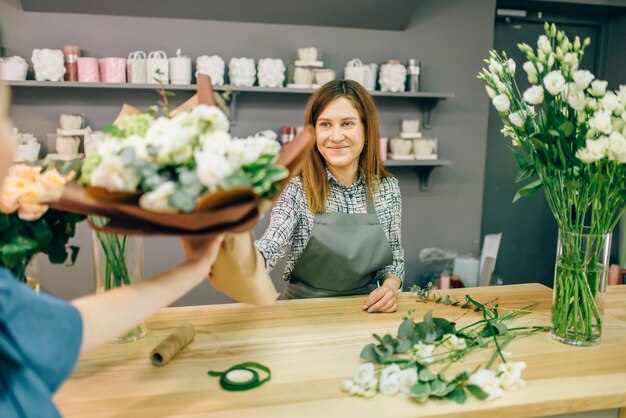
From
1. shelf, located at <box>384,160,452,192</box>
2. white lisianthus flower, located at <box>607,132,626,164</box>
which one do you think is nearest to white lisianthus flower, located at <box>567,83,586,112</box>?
white lisianthus flower, located at <box>607,132,626,164</box>

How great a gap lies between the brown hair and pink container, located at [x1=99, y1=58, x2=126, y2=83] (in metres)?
1.32

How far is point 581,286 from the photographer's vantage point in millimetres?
1363

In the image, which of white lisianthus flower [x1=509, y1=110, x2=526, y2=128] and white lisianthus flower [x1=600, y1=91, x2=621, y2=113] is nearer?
white lisianthus flower [x1=600, y1=91, x2=621, y2=113]

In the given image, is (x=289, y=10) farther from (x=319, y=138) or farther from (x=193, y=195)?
(x=193, y=195)

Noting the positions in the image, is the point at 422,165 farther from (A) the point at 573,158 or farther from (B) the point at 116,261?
(B) the point at 116,261

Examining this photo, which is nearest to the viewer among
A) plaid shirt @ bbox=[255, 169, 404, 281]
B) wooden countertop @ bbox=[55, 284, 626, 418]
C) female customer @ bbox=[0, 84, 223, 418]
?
female customer @ bbox=[0, 84, 223, 418]

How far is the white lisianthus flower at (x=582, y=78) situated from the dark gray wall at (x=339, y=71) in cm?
222

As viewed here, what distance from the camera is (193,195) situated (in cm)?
88

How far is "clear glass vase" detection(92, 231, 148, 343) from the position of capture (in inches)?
51.3

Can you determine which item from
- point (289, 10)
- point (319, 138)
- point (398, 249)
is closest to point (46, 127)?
point (289, 10)

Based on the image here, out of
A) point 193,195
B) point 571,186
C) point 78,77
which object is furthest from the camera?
point 78,77

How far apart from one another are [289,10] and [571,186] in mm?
2276

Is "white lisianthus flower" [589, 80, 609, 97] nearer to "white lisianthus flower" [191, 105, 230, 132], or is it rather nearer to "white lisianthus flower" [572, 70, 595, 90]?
"white lisianthus flower" [572, 70, 595, 90]

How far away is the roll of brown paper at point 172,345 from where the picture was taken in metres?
1.22
